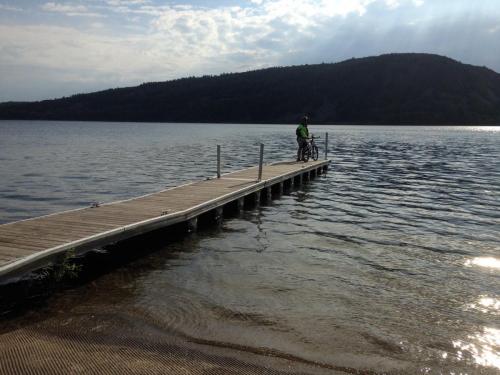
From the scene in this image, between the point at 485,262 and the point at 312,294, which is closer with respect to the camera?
the point at 312,294

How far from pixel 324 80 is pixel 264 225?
18927cm

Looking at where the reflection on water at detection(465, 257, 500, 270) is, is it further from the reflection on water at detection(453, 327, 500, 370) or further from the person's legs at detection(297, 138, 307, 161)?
the person's legs at detection(297, 138, 307, 161)

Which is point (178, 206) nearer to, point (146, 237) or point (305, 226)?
point (146, 237)

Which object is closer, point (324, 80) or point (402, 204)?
point (402, 204)

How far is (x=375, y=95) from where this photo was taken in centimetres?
18312

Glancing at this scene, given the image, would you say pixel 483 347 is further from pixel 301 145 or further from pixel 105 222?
pixel 301 145

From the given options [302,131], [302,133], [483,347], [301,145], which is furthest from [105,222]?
[301,145]

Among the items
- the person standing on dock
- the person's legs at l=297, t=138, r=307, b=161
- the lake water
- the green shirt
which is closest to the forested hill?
the person's legs at l=297, t=138, r=307, b=161

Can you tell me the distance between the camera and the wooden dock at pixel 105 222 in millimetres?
7839

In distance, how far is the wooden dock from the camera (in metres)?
7.84

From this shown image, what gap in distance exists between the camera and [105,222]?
405 inches

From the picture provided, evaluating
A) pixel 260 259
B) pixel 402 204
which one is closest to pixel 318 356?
pixel 260 259

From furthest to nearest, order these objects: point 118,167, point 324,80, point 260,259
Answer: point 324,80 → point 118,167 → point 260,259

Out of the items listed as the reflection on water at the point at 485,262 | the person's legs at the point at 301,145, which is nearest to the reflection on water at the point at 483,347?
the reflection on water at the point at 485,262
